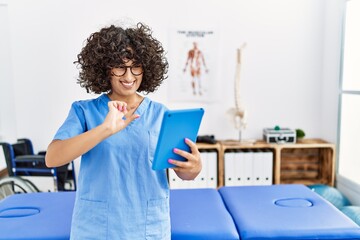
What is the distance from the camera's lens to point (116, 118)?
0.98 metres

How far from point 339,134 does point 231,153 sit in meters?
0.92

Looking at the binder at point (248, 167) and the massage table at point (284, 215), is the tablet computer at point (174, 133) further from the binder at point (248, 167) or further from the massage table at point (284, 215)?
the binder at point (248, 167)

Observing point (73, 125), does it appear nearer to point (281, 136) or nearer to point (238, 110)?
point (238, 110)

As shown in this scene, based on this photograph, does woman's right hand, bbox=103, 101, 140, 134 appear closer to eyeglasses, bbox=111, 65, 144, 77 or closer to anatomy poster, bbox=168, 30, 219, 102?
eyeglasses, bbox=111, 65, 144, 77

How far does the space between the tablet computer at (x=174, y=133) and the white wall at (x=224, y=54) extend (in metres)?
2.24

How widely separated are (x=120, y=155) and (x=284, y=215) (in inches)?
37.5

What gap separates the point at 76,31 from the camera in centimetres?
325

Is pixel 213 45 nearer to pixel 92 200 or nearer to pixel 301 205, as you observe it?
pixel 301 205

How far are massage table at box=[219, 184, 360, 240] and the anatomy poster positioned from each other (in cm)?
134

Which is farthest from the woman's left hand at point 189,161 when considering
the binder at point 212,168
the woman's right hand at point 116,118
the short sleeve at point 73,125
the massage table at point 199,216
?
the binder at point 212,168

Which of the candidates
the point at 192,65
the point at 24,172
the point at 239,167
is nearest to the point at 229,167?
the point at 239,167

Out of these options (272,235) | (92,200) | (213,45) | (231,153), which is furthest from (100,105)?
(213,45)

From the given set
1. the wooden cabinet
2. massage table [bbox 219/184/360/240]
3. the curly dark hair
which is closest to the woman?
the curly dark hair

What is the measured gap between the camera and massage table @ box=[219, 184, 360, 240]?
156 centimetres
